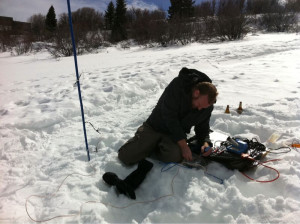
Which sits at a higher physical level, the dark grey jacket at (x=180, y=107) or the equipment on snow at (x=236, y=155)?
the dark grey jacket at (x=180, y=107)

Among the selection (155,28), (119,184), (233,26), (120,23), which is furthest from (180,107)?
(120,23)

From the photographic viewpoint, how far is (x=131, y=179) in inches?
90.5

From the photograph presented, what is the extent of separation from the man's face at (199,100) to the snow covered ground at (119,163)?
2.18 feet

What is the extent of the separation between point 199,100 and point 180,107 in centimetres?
24

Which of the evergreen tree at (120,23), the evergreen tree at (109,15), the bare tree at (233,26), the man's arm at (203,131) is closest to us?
the man's arm at (203,131)

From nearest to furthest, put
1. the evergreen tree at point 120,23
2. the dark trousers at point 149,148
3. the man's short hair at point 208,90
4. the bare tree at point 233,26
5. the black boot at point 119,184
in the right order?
the black boot at point 119,184 → the man's short hair at point 208,90 → the dark trousers at point 149,148 → the bare tree at point 233,26 → the evergreen tree at point 120,23

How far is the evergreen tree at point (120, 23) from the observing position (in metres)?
21.9

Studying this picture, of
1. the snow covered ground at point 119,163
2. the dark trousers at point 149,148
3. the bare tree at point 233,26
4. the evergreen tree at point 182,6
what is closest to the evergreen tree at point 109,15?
the evergreen tree at point 182,6

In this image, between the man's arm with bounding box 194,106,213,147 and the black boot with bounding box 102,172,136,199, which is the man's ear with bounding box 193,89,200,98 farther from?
the black boot with bounding box 102,172,136,199

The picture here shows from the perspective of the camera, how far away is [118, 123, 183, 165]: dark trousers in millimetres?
2535

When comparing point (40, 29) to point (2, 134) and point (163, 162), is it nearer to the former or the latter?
point (2, 134)

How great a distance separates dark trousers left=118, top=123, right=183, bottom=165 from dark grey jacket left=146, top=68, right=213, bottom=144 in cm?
11

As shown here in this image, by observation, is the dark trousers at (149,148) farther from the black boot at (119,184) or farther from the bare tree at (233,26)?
the bare tree at (233,26)

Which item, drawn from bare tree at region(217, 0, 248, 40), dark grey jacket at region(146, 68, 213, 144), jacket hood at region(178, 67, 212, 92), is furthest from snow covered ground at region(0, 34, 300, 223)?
bare tree at region(217, 0, 248, 40)
